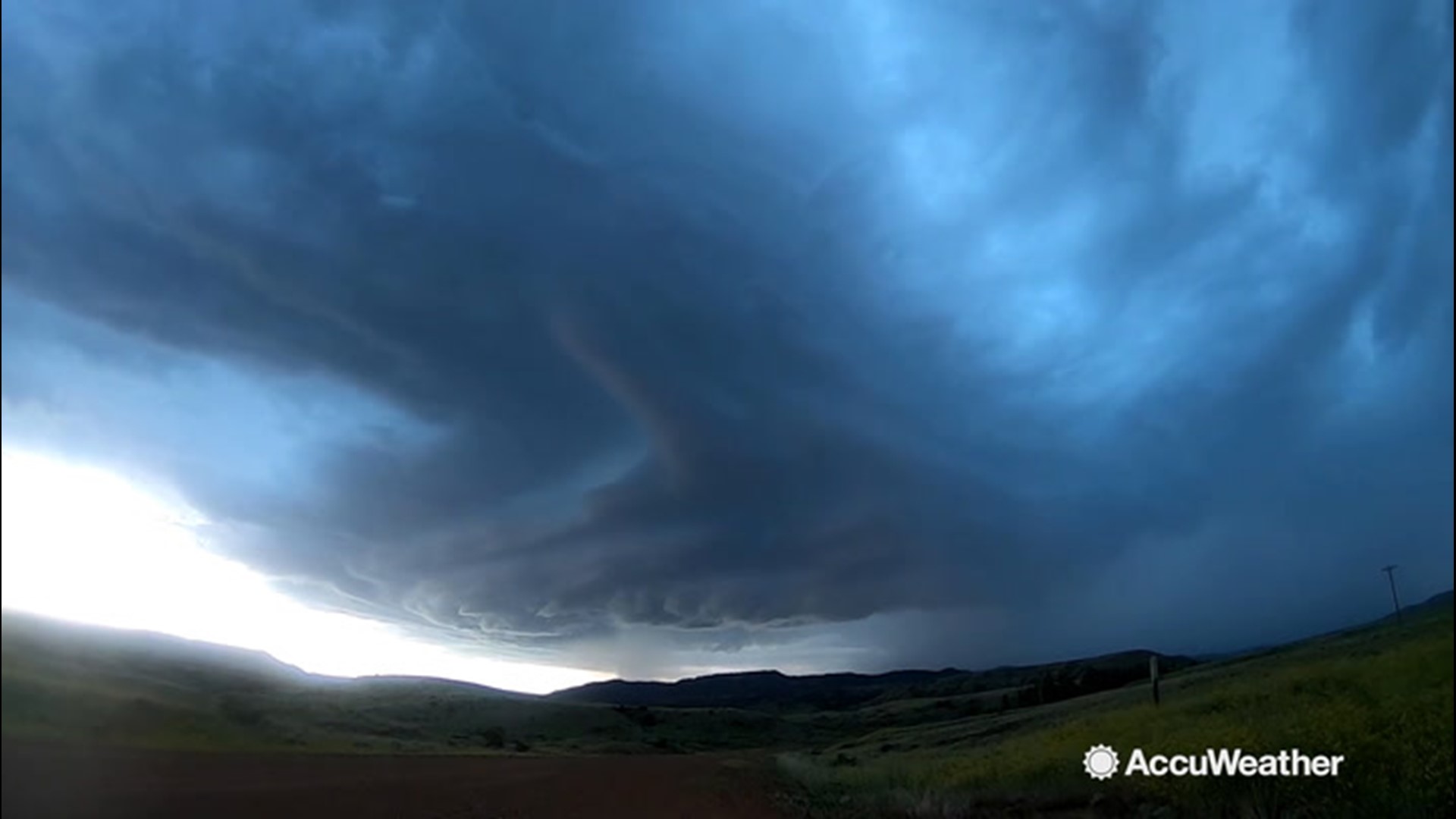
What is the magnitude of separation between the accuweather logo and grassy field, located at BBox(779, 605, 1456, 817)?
0.17ft

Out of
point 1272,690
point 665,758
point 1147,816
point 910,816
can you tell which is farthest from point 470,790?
point 1272,690

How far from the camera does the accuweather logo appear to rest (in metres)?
6.78

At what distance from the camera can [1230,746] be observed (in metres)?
7.04

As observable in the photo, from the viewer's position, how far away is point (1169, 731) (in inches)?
302

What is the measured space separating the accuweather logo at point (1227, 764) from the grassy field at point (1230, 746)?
53mm

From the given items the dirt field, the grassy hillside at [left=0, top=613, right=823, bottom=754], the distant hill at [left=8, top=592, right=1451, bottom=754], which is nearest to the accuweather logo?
the distant hill at [left=8, top=592, right=1451, bottom=754]

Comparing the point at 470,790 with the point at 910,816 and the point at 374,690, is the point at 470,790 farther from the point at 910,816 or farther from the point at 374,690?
the point at 910,816

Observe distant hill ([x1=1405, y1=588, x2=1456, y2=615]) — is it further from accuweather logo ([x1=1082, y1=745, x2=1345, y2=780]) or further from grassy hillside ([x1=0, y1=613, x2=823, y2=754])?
grassy hillside ([x1=0, y1=613, x2=823, y2=754])

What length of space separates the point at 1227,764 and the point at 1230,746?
0.14m

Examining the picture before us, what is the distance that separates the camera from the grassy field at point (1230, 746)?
619 cm

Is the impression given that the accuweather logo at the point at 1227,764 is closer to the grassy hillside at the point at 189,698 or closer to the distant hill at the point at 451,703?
the distant hill at the point at 451,703

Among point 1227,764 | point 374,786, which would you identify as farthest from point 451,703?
point 1227,764

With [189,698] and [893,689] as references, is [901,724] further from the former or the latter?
[189,698]

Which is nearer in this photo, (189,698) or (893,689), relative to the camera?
(189,698)
